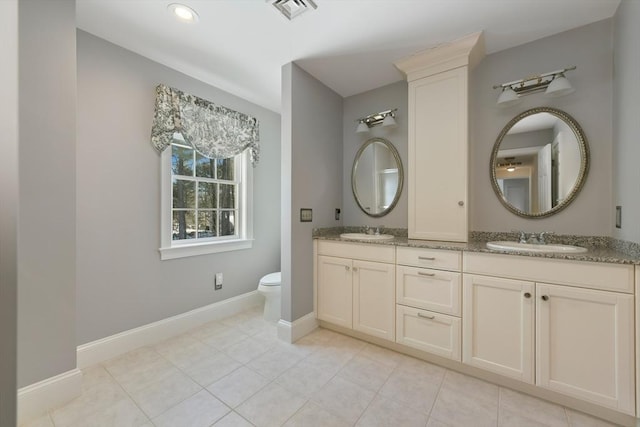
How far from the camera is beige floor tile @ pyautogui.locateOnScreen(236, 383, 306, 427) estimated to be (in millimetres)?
1364

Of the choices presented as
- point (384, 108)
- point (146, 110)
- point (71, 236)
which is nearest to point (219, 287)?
point (71, 236)

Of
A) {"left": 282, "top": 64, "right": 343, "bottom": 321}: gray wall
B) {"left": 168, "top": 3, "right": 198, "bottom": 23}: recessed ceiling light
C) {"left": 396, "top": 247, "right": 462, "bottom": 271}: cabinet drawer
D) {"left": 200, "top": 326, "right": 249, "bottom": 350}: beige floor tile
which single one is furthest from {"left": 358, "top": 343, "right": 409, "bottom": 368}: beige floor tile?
{"left": 168, "top": 3, "right": 198, "bottom": 23}: recessed ceiling light

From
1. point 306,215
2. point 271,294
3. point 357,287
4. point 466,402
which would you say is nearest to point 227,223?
point 271,294

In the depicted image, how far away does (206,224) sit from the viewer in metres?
2.73

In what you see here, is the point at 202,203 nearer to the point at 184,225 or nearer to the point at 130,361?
the point at 184,225

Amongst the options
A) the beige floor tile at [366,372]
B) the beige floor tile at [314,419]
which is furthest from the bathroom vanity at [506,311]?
the beige floor tile at [314,419]

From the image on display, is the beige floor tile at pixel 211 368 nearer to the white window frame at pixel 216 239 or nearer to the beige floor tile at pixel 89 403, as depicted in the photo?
the beige floor tile at pixel 89 403

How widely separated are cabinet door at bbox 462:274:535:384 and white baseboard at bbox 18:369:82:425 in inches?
95.7

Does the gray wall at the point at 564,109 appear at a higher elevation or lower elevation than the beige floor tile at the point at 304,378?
higher

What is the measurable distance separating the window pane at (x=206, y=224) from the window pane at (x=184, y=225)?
2.6 inches

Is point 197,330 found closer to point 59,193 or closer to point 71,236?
point 71,236

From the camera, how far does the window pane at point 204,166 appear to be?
2615 millimetres

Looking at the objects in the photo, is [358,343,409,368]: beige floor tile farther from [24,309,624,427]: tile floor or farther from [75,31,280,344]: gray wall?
[75,31,280,344]: gray wall

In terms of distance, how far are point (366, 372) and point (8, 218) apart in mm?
1960
